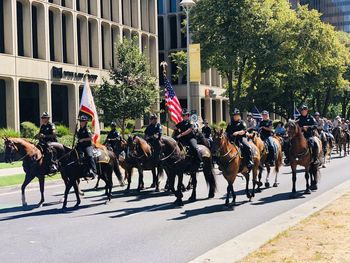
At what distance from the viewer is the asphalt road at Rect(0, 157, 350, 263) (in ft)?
29.7

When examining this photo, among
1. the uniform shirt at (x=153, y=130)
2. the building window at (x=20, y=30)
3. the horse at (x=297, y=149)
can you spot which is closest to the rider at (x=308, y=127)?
the horse at (x=297, y=149)

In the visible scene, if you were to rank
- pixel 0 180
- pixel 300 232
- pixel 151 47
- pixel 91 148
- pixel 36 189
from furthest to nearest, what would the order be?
pixel 151 47 → pixel 0 180 → pixel 36 189 → pixel 91 148 → pixel 300 232

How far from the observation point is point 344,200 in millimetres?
13023

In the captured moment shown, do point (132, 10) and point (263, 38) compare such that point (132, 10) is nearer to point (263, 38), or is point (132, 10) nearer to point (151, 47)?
point (151, 47)

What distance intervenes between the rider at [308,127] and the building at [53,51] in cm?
2684

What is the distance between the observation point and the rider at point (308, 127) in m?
16.1

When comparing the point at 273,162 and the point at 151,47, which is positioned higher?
the point at 151,47

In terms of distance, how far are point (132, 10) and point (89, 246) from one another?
48639 mm

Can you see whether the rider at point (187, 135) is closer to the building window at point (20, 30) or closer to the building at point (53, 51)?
the building at point (53, 51)

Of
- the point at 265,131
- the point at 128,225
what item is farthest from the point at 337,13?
the point at 128,225

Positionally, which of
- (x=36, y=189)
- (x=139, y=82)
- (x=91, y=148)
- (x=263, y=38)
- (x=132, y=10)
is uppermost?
(x=132, y=10)

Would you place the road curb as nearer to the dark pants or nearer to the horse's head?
the dark pants

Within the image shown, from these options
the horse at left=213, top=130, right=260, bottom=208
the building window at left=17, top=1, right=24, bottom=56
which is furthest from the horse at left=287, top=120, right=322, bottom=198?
the building window at left=17, top=1, right=24, bottom=56

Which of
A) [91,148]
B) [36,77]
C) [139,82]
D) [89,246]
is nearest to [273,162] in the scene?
[91,148]
